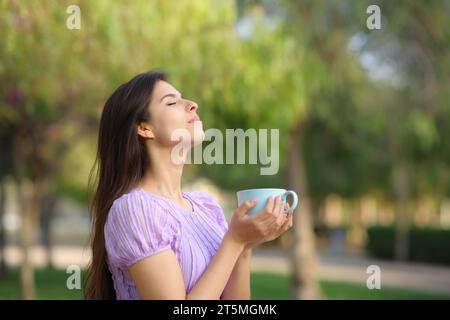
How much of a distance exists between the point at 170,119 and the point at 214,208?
1.08 feet

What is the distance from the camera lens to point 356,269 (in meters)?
18.9

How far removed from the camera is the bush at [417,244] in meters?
19.2

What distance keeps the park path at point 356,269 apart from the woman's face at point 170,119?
33.5ft

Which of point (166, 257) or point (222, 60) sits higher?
point (222, 60)

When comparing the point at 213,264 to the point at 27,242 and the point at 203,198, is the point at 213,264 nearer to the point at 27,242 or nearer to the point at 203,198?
the point at 203,198

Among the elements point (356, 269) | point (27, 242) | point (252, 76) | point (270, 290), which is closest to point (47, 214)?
point (27, 242)

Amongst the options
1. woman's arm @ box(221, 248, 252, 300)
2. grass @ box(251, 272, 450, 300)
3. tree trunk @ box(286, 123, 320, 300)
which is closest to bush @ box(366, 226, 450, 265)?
grass @ box(251, 272, 450, 300)

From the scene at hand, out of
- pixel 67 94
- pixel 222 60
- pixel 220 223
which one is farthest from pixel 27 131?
pixel 220 223

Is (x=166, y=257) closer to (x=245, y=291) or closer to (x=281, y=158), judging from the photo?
(x=245, y=291)

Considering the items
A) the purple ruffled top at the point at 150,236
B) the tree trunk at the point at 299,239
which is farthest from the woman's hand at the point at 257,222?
the tree trunk at the point at 299,239

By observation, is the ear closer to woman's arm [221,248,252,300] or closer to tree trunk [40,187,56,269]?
woman's arm [221,248,252,300]

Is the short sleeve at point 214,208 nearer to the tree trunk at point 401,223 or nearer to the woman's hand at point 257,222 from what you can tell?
the woman's hand at point 257,222
